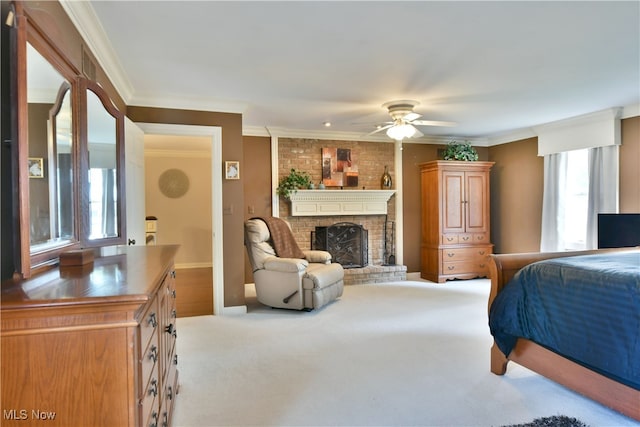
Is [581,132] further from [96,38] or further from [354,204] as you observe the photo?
[96,38]

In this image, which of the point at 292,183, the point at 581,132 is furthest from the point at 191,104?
the point at 581,132

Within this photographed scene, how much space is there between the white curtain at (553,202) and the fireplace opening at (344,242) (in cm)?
269

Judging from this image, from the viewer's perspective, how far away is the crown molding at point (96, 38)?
6.98ft

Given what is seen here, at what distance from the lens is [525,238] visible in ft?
19.9

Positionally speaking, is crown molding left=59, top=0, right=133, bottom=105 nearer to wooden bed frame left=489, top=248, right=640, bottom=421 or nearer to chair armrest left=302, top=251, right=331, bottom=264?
chair armrest left=302, top=251, right=331, bottom=264

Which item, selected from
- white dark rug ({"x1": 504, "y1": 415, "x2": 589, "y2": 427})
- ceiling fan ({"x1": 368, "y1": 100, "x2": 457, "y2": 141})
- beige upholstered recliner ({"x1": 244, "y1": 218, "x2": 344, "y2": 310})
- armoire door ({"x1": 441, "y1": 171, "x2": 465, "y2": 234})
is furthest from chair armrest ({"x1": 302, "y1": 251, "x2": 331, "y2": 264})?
white dark rug ({"x1": 504, "y1": 415, "x2": 589, "y2": 427})

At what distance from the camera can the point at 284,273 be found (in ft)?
14.2

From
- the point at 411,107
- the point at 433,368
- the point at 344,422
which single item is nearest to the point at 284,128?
the point at 411,107

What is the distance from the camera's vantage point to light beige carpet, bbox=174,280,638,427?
2.17 m

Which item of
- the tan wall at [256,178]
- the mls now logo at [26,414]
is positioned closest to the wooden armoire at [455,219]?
the tan wall at [256,178]

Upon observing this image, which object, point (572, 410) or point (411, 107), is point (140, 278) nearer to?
point (572, 410)

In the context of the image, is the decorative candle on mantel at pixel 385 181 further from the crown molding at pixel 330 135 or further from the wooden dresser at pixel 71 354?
the wooden dresser at pixel 71 354

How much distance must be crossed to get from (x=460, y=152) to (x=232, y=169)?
381cm

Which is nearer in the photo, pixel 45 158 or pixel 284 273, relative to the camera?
pixel 45 158
